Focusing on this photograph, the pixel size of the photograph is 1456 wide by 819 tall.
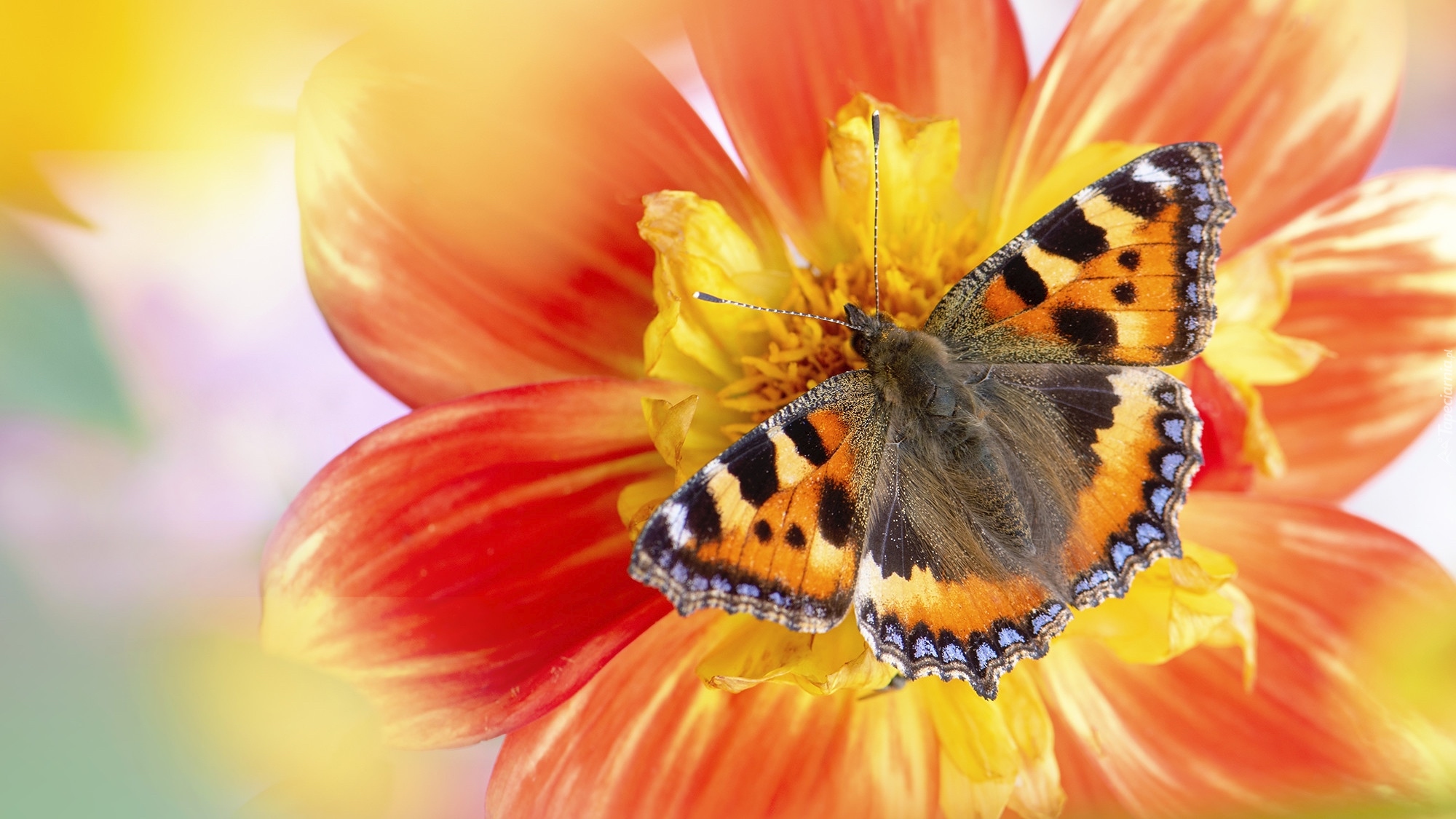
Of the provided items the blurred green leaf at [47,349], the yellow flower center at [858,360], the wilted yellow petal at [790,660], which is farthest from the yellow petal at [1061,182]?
the blurred green leaf at [47,349]

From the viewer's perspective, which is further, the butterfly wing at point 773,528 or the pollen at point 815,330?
the pollen at point 815,330

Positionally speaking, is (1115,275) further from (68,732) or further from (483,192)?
(68,732)

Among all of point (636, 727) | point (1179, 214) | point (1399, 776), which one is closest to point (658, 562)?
point (636, 727)

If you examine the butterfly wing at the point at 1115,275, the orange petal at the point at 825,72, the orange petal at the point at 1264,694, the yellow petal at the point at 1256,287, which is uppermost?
→ the orange petal at the point at 825,72

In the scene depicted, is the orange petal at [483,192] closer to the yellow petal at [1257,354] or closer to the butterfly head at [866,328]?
the butterfly head at [866,328]

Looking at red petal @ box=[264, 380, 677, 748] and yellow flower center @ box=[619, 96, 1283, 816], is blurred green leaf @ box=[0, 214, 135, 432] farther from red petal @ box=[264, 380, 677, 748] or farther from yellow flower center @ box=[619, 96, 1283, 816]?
yellow flower center @ box=[619, 96, 1283, 816]

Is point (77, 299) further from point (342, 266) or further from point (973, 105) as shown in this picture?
point (973, 105)
